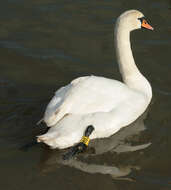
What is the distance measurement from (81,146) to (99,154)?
1.27ft

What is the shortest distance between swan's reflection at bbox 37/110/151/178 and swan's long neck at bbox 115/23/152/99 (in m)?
A: 0.75

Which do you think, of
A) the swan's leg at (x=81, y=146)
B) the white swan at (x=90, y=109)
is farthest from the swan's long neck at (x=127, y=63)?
the swan's leg at (x=81, y=146)

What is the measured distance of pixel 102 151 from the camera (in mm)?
6941

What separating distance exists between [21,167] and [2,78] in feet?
8.48

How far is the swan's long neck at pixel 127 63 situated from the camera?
7.83m

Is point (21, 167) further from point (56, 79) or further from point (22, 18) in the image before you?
point (22, 18)

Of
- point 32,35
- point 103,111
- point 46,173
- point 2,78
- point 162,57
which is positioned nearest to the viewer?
point 46,173

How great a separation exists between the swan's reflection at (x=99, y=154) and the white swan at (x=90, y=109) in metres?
0.15

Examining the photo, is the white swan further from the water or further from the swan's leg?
the water

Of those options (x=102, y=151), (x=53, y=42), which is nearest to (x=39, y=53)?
(x=53, y=42)

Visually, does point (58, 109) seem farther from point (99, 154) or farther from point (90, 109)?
point (99, 154)

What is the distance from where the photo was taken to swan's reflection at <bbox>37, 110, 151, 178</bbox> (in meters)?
6.55

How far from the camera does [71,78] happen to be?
877cm

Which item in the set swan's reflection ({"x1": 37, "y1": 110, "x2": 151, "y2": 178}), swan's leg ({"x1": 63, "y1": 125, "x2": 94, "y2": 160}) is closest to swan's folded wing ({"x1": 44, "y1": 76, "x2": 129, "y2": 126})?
swan's leg ({"x1": 63, "y1": 125, "x2": 94, "y2": 160})
